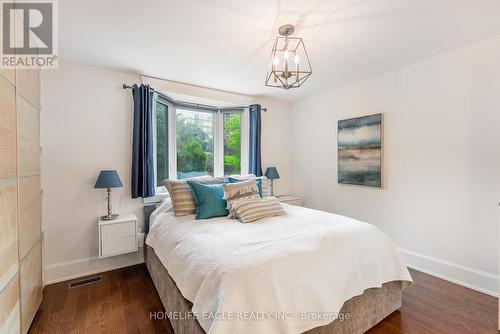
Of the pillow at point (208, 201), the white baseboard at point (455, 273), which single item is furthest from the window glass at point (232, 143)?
the white baseboard at point (455, 273)

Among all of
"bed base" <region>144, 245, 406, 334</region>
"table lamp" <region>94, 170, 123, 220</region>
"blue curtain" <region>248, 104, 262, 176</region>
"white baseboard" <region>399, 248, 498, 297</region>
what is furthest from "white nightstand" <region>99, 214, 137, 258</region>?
"white baseboard" <region>399, 248, 498, 297</region>

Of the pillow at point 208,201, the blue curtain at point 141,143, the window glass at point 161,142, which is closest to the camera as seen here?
the pillow at point 208,201

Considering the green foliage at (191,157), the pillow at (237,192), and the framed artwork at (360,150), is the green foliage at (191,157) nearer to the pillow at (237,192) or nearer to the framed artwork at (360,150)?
the pillow at (237,192)

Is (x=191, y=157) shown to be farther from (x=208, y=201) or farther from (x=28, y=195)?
(x=28, y=195)

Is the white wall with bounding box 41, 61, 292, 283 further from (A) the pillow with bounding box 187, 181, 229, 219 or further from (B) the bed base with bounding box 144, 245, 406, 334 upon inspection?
(B) the bed base with bounding box 144, 245, 406, 334

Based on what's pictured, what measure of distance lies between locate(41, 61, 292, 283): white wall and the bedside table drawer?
365 millimetres

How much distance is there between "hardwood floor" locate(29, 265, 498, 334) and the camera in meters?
1.76

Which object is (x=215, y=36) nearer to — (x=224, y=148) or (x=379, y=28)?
(x=379, y=28)

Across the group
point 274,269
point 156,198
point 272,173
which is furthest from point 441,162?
point 156,198

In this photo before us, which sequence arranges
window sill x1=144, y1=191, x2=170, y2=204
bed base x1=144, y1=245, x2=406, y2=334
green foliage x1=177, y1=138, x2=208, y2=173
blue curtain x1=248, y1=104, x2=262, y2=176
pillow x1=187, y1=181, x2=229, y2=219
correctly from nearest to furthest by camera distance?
bed base x1=144, y1=245, x2=406, y2=334 → pillow x1=187, y1=181, x2=229, y2=219 → window sill x1=144, y1=191, x2=170, y2=204 → green foliage x1=177, y1=138, x2=208, y2=173 → blue curtain x1=248, y1=104, x2=262, y2=176

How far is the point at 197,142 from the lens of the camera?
12.4 feet

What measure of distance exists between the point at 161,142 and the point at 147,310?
2178 millimetres

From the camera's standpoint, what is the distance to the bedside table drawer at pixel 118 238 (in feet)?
8.02

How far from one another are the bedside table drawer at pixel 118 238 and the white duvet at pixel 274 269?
2.24 feet
